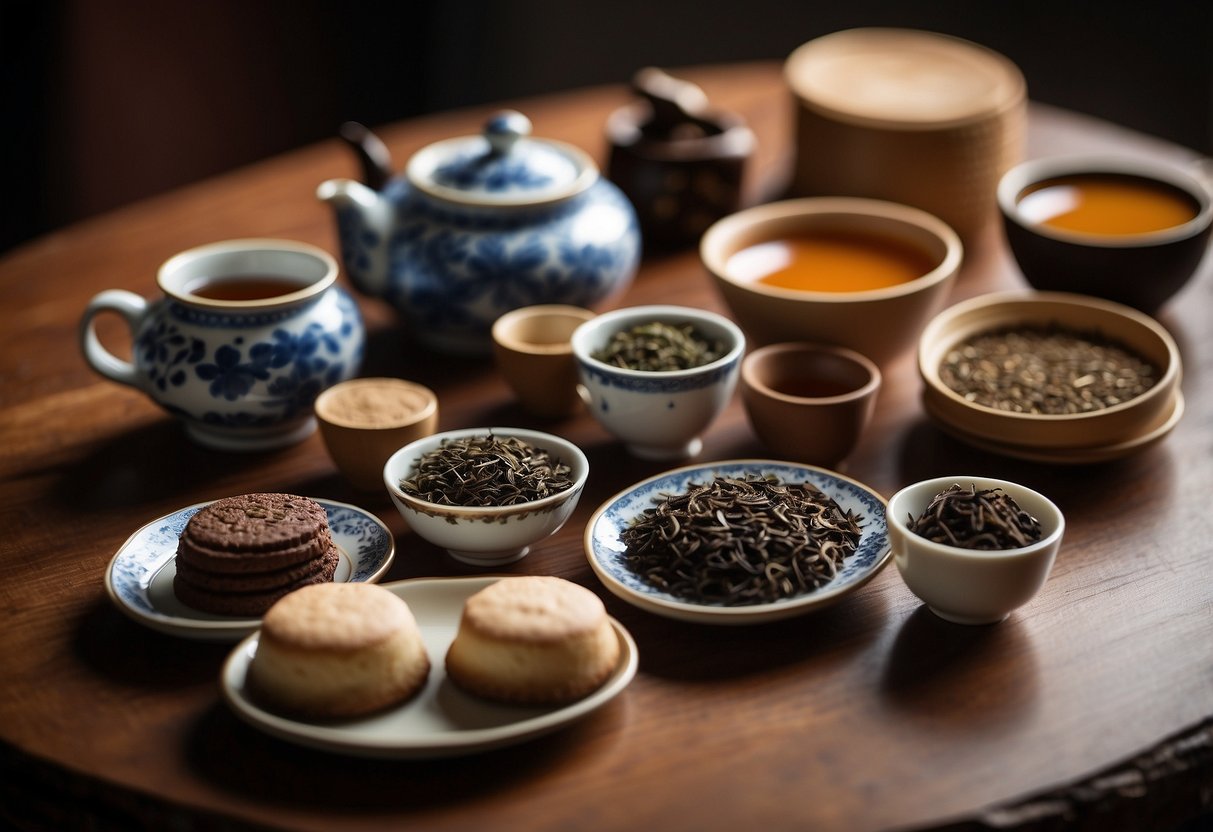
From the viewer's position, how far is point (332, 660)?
1293mm

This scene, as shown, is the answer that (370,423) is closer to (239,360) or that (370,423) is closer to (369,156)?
(239,360)

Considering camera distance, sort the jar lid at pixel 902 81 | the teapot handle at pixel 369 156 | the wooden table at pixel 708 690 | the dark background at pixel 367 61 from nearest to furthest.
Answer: the wooden table at pixel 708 690
the teapot handle at pixel 369 156
the jar lid at pixel 902 81
the dark background at pixel 367 61

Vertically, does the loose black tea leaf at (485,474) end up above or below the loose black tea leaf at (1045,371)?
below

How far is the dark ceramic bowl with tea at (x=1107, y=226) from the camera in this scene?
6.96ft

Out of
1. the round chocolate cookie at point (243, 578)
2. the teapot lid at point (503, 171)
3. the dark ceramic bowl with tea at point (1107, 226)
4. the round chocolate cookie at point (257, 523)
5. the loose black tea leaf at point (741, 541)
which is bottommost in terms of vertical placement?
the round chocolate cookie at point (243, 578)

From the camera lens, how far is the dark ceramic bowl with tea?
2.12 meters

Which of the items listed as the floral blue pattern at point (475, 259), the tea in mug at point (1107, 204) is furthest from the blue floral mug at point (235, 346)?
the tea in mug at point (1107, 204)

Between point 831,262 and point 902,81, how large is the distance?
0.68 meters

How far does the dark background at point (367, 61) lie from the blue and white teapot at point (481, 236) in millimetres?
2104

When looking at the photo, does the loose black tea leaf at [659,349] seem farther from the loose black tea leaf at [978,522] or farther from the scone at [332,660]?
the scone at [332,660]

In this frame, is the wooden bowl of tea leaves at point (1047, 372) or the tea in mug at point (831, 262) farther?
the tea in mug at point (831, 262)

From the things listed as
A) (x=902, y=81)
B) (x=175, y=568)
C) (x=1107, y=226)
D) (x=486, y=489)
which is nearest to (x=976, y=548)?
(x=486, y=489)

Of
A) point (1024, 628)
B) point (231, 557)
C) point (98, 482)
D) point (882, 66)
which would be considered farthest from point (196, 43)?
point (1024, 628)

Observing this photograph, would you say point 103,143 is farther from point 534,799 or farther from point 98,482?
point 534,799
